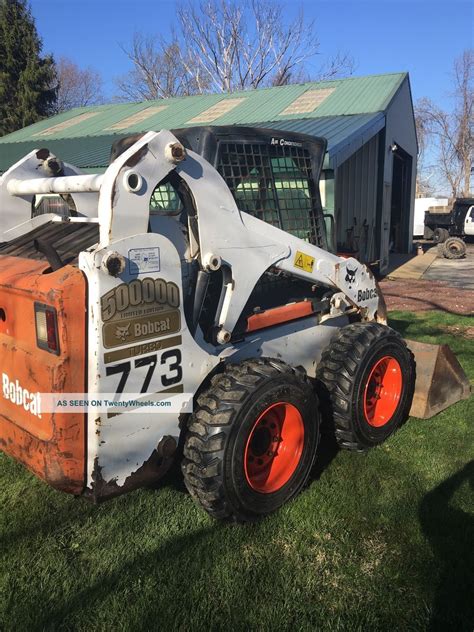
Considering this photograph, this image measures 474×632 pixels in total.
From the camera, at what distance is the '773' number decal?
8.47 feet

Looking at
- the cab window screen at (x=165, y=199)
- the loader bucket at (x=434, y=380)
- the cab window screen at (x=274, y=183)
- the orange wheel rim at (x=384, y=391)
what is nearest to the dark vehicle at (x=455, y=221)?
the loader bucket at (x=434, y=380)

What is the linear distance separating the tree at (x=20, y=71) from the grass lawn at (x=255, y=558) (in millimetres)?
30633

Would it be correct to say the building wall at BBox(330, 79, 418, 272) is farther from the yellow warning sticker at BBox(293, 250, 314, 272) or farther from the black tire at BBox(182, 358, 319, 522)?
the black tire at BBox(182, 358, 319, 522)

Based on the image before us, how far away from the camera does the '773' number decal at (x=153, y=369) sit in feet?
8.47

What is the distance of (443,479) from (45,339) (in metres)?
2.77

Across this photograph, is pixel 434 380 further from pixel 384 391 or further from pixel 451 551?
pixel 451 551

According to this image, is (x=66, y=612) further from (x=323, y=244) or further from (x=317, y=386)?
(x=323, y=244)

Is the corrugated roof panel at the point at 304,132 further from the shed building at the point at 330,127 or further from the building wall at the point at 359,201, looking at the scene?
the building wall at the point at 359,201

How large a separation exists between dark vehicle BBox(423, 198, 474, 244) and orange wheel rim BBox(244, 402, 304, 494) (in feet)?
70.9

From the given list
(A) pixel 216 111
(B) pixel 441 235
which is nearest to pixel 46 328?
(A) pixel 216 111

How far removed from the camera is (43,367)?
2535 millimetres

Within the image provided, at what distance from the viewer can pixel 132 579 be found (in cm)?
268

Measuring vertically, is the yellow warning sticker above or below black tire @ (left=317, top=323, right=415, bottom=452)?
above

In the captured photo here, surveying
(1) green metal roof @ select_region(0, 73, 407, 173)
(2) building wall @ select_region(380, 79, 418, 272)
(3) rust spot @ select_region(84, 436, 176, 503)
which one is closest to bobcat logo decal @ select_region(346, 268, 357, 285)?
(3) rust spot @ select_region(84, 436, 176, 503)
